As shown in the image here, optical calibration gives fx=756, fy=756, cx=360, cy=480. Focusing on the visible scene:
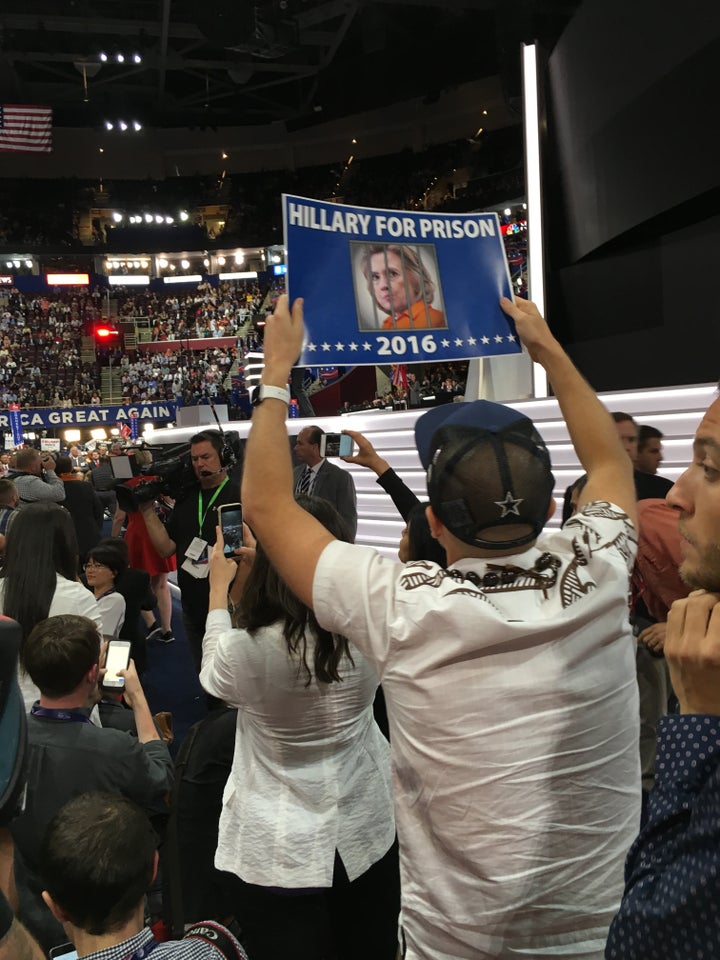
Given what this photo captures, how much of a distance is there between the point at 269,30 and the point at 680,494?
1633 cm

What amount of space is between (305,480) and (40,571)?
229 centimetres

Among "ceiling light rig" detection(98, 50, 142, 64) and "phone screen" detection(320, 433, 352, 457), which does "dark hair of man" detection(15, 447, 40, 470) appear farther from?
"ceiling light rig" detection(98, 50, 142, 64)

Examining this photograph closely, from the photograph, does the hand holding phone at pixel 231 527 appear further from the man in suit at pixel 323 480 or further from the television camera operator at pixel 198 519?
the man in suit at pixel 323 480

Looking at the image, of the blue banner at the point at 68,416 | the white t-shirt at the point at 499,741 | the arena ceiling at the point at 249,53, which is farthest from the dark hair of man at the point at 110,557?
the blue banner at the point at 68,416

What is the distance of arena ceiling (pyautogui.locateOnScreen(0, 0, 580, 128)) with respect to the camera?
1338 centimetres

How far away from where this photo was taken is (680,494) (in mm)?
977

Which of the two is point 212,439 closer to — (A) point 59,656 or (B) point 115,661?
(B) point 115,661

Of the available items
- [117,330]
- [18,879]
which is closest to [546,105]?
[18,879]

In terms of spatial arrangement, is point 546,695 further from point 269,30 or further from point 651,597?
point 269,30

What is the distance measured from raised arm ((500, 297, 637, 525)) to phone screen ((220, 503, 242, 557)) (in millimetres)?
1024

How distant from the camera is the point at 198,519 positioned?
13.2 feet

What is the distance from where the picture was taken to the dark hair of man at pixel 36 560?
8.86ft

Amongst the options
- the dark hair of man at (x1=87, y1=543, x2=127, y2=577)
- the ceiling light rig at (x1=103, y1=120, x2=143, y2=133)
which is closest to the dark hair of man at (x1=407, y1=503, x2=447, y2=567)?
the dark hair of man at (x1=87, y1=543, x2=127, y2=577)

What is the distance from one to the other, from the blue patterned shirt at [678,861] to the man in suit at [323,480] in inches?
148
